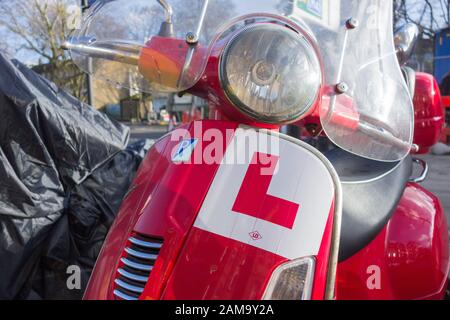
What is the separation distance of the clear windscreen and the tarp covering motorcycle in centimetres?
110

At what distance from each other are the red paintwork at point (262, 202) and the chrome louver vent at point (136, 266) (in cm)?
22

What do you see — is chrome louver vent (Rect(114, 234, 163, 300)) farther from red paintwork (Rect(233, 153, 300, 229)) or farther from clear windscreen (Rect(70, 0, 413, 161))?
clear windscreen (Rect(70, 0, 413, 161))

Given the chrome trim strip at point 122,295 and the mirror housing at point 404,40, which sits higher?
the mirror housing at point 404,40

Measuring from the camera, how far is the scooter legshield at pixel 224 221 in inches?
35.9

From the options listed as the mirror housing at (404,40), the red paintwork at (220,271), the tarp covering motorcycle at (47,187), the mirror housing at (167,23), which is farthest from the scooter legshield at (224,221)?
the tarp covering motorcycle at (47,187)

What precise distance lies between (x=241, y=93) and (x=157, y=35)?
33cm

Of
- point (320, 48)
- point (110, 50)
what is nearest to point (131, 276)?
point (110, 50)

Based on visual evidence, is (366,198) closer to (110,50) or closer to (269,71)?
(269,71)

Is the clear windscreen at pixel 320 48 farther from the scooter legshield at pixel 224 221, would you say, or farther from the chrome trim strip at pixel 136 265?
the chrome trim strip at pixel 136 265

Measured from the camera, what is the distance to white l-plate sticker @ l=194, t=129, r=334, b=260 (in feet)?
3.06

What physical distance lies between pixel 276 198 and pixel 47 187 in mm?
1664

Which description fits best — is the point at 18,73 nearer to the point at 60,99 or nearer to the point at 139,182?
the point at 60,99

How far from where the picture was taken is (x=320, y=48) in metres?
1.11

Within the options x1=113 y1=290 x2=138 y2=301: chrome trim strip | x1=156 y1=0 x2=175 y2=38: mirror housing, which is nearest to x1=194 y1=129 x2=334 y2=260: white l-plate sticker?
x1=113 y1=290 x2=138 y2=301: chrome trim strip
